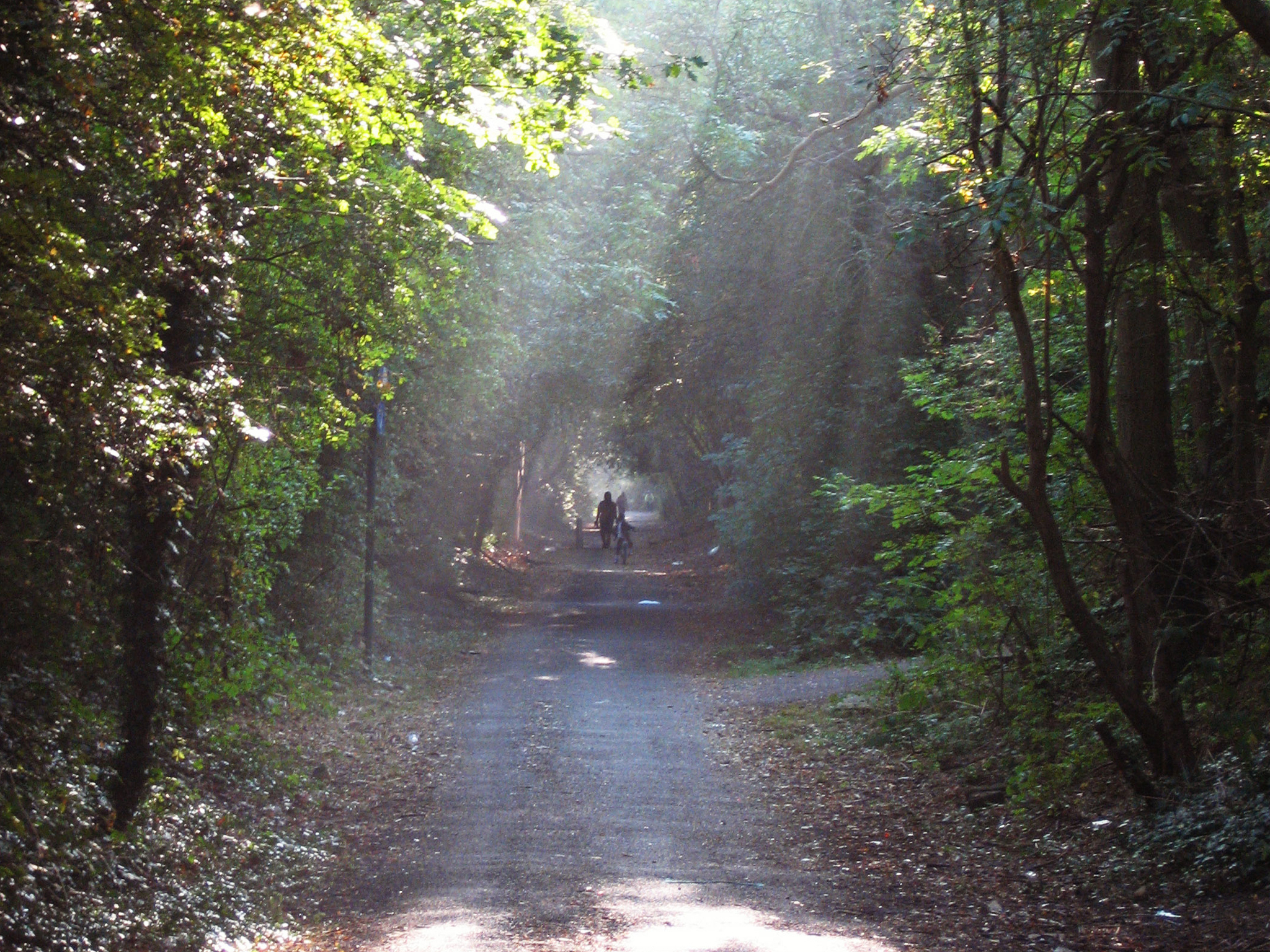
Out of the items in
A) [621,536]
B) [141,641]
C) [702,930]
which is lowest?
[702,930]

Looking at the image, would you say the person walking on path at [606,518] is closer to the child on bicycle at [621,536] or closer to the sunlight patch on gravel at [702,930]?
the child on bicycle at [621,536]

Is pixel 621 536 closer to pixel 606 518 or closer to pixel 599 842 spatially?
pixel 606 518

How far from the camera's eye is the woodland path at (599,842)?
5.93m

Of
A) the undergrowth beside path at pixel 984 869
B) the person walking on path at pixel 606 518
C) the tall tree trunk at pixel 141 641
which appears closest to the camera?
the undergrowth beside path at pixel 984 869

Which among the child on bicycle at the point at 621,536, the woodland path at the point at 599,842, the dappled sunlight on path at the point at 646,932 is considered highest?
the child on bicycle at the point at 621,536

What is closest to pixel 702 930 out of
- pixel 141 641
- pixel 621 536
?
pixel 141 641

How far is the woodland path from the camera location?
593cm

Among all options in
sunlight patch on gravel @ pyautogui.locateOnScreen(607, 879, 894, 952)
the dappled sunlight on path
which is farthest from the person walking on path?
the dappled sunlight on path

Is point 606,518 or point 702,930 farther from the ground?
point 606,518

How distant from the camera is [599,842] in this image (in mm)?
7742

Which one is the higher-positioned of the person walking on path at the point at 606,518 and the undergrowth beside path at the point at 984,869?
the person walking on path at the point at 606,518

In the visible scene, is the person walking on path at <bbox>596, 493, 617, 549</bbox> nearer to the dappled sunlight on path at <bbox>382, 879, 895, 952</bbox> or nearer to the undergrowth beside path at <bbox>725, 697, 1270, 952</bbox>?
the undergrowth beside path at <bbox>725, 697, 1270, 952</bbox>

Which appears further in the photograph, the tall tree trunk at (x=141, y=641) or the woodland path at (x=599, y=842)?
the tall tree trunk at (x=141, y=641)

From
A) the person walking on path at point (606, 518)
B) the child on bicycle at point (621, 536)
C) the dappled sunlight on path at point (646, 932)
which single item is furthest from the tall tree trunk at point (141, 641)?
the person walking on path at point (606, 518)
